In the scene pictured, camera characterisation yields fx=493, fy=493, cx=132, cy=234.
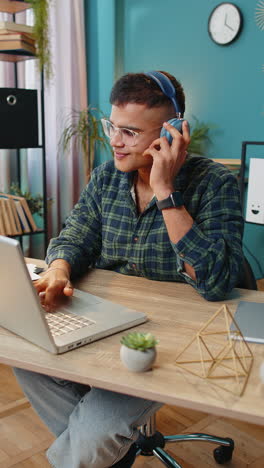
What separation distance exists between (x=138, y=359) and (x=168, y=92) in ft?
2.78

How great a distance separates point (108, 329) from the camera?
1.00 m

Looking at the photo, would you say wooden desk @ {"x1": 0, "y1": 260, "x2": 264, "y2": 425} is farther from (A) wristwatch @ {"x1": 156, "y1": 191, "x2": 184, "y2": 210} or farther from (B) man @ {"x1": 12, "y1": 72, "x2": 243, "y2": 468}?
(A) wristwatch @ {"x1": 156, "y1": 191, "x2": 184, "y2": 210}

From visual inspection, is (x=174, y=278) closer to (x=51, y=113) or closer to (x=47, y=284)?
(x=47, y=284)

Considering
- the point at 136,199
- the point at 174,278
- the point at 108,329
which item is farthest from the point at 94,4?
the point at 108,329

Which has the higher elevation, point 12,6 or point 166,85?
point 12,6

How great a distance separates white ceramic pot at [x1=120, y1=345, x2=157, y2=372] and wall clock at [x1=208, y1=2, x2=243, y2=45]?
3066 mm

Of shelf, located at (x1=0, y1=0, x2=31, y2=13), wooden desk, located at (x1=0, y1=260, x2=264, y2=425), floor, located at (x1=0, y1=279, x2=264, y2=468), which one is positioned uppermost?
shelf, located at (x1=0, y1=0, x2=31, y2=13)

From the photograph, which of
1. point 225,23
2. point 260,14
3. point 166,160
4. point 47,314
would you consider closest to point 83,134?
point 225,23

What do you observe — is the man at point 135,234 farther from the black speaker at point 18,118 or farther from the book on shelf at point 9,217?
the book on shelf at point 9,217

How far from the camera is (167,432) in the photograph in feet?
5.93

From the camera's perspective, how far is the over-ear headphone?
136 centimetres

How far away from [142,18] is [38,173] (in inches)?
58.0

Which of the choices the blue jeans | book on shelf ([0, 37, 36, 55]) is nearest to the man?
the blue jeans

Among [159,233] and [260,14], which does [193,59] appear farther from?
[159,233]
